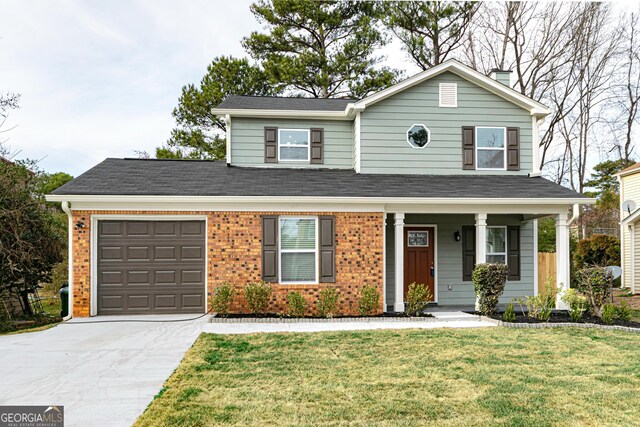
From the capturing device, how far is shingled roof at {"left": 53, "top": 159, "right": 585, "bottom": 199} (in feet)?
34.2

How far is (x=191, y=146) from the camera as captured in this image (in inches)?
869

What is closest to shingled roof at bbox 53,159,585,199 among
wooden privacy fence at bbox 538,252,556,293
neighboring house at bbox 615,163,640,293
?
wooden privacy fence at bbox 538,252,556,293

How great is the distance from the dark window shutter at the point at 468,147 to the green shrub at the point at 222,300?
22.3 feet

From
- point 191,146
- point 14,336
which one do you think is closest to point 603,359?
point 14,336

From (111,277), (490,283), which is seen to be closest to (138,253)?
(111,277)

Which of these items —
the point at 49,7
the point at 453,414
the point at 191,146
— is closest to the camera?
the point at 453,414

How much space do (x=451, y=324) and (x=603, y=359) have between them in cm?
320

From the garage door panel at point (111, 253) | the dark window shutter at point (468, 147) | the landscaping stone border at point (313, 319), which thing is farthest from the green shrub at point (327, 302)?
the dark window shutter at point (468, 147)

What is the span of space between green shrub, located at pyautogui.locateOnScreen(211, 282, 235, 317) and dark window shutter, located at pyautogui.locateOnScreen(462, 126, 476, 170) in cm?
681

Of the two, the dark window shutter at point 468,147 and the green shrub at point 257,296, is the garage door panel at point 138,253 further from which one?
the dark window shutter at point 468,147

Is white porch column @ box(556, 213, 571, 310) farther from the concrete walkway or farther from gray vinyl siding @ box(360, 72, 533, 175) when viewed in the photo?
the concrete walkway

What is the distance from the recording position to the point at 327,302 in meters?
10.1

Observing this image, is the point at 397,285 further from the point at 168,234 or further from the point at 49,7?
the point at 49,7

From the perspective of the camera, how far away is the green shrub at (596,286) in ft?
33.0
